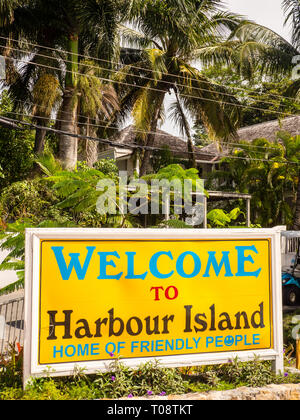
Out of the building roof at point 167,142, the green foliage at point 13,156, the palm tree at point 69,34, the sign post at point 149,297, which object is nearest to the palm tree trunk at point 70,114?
the palm tree at point 69,34

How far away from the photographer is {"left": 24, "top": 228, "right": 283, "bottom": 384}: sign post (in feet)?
13.2

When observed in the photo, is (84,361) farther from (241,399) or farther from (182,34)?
(182,34)

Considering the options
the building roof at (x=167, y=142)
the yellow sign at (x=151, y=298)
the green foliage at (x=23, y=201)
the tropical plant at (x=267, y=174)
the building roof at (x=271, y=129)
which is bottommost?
the yellow sign at (x=151, y=298)

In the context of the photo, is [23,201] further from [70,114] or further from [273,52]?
[273,52]

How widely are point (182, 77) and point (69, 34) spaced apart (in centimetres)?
549

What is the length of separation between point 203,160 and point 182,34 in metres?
12.5

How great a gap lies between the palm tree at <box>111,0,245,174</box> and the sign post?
15.9 meters

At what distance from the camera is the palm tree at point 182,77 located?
20250 millimetres

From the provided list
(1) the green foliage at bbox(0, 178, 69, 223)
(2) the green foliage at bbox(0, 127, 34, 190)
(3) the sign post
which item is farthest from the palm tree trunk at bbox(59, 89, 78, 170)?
(3) the sign post

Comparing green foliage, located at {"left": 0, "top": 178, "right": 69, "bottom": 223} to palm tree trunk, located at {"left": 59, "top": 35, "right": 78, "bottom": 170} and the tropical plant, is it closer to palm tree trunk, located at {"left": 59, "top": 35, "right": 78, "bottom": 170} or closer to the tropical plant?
palm tree trunk, located at {"left": 59, "top": 35, "right": 78, "bottom": 170}

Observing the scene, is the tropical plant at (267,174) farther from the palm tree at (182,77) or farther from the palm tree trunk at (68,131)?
the palm tree trunk at (68,131)

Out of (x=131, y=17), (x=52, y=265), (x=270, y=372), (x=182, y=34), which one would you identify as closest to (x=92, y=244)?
(x=52, y=265)

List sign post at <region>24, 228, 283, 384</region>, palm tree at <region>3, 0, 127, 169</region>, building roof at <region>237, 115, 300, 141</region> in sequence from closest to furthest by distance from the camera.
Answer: sign post at <region>24, 228, 283, 384</region> → palm tree at <region>3, 0, 127, 169</region> → building roof at <region>237, 115, 300, 141</region>

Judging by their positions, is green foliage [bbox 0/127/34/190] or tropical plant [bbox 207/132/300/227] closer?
tropical plant [bbox 207/132/300/227]
